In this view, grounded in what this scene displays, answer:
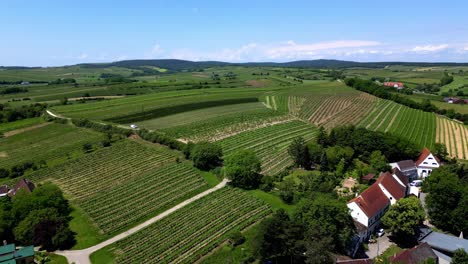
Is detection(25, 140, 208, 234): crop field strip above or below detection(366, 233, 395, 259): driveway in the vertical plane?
above

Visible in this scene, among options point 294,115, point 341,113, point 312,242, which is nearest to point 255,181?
point 312,242

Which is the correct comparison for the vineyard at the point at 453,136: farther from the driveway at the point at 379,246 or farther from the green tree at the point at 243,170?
the green tree at the point at 243,170

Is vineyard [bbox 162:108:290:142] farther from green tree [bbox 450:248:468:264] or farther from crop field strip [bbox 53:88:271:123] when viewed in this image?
green tree [bbox 450:248:468:264]

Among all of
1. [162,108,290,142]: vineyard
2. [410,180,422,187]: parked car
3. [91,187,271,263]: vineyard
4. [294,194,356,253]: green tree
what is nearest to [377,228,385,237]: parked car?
[294,194,356,253]: green tree

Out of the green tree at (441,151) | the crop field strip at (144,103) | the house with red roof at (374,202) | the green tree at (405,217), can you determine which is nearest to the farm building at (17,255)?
the house with red roof at (374,202)

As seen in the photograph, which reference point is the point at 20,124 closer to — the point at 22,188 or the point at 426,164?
the point at 22,188
